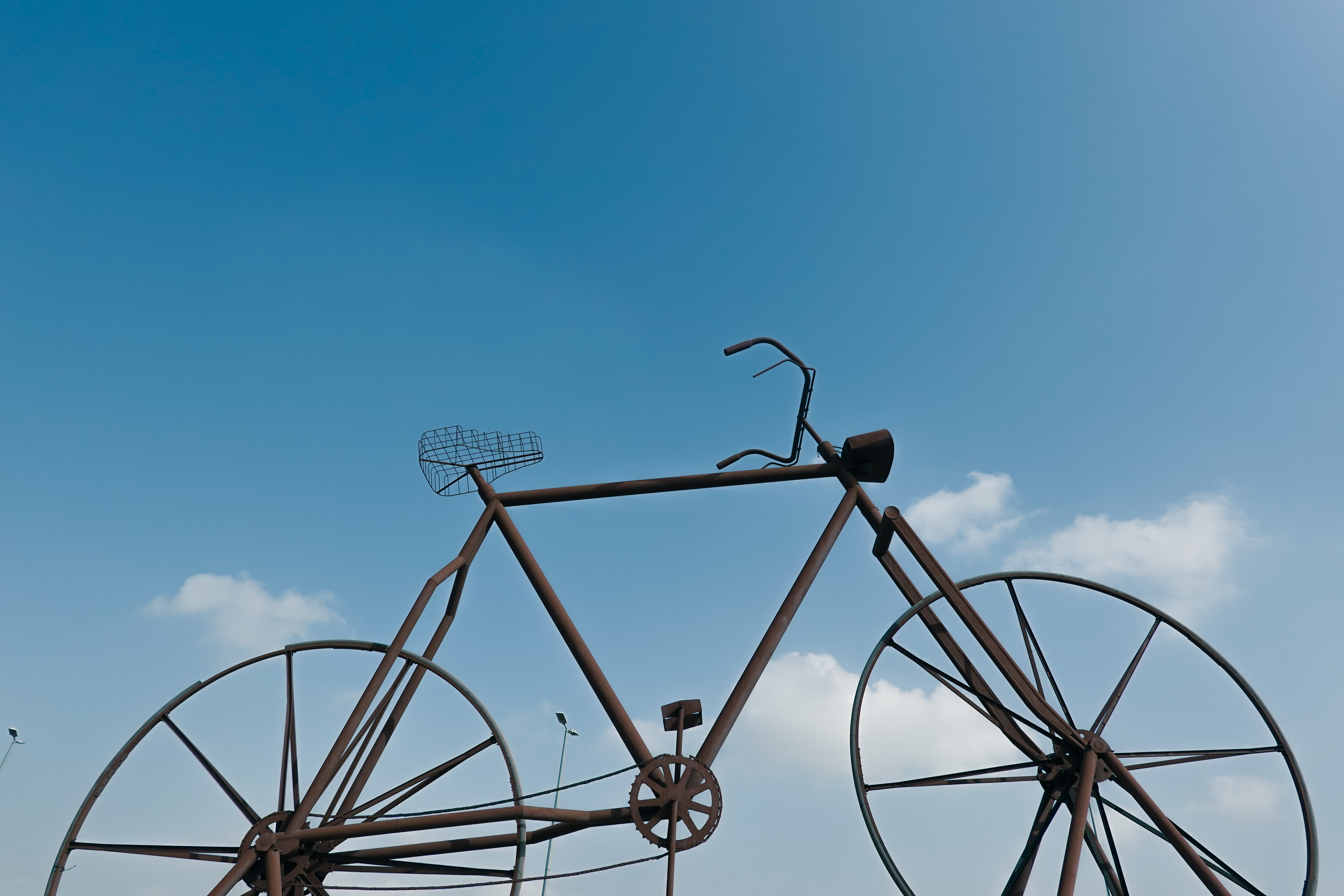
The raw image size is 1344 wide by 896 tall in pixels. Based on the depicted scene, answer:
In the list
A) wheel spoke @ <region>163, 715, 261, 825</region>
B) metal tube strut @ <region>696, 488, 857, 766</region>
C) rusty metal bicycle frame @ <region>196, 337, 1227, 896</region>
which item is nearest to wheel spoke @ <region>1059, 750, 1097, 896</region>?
rusty metal bicycle frame @ <region>196, 337, 1227, 896</region>

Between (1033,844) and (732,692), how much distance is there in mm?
3039

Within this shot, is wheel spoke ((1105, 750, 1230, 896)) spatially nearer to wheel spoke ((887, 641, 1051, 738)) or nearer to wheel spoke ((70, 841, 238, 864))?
wheel spoke ((887, 641, 1051, 738))

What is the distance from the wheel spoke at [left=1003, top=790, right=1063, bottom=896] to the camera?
752cm

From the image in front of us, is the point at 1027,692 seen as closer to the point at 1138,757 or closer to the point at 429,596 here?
the point at 1138,757

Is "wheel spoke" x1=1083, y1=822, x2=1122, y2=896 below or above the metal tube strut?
below

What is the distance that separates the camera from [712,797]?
25.3 ft

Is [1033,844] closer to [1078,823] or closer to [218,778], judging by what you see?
[1078,823]

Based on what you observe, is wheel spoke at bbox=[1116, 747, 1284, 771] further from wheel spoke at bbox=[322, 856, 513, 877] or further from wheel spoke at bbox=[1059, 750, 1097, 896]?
wheel spoke at bbox=[322, 856, 513, 877]

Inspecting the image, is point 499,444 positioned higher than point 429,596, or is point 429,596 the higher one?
point 499,444

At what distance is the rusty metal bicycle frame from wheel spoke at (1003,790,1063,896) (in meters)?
0.37

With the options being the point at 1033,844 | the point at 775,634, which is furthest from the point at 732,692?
the point at 1033,844

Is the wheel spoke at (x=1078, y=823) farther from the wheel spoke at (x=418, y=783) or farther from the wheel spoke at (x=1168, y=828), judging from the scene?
the wheel spoke at (x=418, y=783)

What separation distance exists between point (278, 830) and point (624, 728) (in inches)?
143

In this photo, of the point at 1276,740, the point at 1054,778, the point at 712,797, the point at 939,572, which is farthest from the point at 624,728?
the point at 1276,740
